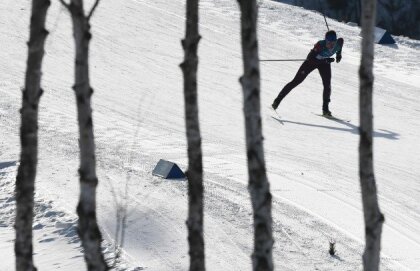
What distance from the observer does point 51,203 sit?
35.0 ft

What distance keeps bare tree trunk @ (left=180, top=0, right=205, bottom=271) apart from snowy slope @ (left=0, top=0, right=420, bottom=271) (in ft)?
9.32

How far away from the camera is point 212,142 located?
1424 cm

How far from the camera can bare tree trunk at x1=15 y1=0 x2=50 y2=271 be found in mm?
5785

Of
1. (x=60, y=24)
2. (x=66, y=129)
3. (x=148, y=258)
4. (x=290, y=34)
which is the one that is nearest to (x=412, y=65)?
(x=290, y=34)

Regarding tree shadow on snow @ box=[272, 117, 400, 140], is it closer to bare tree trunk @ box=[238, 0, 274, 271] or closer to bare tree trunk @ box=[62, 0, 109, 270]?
bare tree trunk @ box=[238, 0, 274, 271]

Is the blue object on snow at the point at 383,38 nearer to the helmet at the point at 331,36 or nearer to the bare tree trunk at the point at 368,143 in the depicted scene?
the helmet at the point at 331,36

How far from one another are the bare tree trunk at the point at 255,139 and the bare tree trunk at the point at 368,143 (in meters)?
0.55

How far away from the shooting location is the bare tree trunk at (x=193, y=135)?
5930 mm

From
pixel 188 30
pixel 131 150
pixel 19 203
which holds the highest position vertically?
pixel 188 30

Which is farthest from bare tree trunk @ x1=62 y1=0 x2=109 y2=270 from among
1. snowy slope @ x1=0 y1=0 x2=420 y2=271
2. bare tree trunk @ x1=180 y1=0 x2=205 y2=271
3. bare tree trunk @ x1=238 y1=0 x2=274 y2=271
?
snowy slope @ x1=0 y1=0 x2=420 y2=271

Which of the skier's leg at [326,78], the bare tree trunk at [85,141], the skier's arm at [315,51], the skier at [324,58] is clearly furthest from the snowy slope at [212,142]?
the bare tree trunk at [85,141]

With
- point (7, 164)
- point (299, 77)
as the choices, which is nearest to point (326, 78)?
point (299, 77)

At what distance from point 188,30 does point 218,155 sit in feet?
24.6

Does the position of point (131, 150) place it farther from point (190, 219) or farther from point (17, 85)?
point (190, 219)
